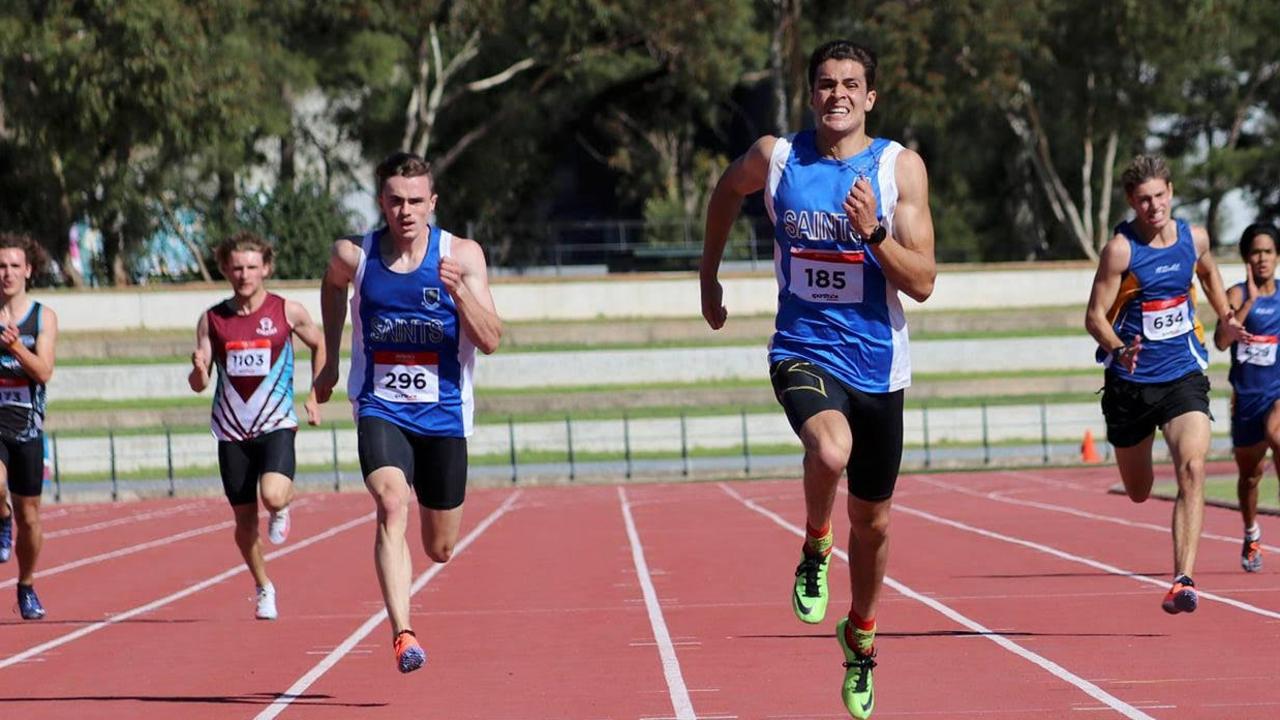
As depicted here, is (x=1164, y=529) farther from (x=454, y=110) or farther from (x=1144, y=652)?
(x=454, y=110)

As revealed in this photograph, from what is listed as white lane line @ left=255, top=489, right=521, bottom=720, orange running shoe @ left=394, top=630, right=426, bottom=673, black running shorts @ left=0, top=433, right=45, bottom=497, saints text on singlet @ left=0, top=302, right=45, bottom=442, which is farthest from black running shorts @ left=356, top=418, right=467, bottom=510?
black running shorts @ left=0, top=433, right=45, bottom=497

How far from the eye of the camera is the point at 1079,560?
14.8 meters

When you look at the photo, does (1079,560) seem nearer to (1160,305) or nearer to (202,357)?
(1160,305)

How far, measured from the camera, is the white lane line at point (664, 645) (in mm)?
8086

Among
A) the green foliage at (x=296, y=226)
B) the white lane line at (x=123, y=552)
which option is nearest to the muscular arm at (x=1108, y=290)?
the white lane line at (x=123, y=552)

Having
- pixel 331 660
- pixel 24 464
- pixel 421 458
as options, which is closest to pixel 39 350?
pixel 24 464

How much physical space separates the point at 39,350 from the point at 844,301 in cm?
626

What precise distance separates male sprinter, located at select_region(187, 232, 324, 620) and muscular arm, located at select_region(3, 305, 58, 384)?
96 centimetres

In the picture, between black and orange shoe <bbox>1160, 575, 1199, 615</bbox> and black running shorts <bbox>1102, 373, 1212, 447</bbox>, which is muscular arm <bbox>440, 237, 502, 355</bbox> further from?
black running shorts <bbox>1102, 373, 1212, 447</bbox>

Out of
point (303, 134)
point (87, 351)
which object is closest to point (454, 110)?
point (303, 134)

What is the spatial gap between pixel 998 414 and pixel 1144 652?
90.3 feet

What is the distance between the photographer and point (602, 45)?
52.6 meters

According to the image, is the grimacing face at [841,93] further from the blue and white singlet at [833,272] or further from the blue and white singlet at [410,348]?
the blue and white singlet at [410,348]

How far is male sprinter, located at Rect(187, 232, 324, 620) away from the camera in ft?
37.0
